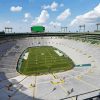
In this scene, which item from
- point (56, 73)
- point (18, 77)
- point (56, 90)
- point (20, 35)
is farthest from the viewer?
point (20, 35)

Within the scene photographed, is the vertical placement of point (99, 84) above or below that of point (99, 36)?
below

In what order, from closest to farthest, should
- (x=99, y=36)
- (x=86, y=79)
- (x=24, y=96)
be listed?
(x=24, y=96) → (x=86, y=79) → (x=99, y=36)

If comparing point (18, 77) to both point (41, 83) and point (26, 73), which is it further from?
point (41, 83)

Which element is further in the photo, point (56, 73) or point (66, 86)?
point (56, 73)

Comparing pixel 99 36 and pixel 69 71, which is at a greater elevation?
pixel 99 36

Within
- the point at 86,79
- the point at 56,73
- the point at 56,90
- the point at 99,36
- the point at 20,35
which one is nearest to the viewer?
the point at 56,90

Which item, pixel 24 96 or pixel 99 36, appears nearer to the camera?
pixel 24 96

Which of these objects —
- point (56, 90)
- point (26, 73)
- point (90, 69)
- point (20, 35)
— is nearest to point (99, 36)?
point (20, 35)

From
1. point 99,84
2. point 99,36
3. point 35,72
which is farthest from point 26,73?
point 99,36

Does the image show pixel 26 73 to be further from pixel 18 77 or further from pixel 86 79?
pixel 86 79
